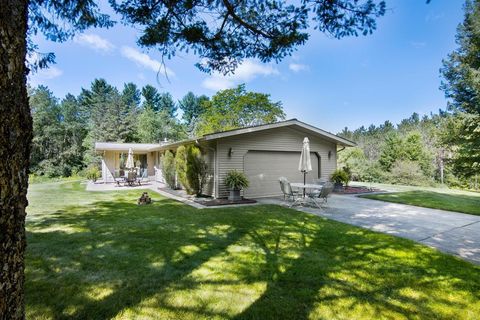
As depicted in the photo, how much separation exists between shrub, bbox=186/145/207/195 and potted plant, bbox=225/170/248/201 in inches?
55.5

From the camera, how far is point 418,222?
6656 millimetres

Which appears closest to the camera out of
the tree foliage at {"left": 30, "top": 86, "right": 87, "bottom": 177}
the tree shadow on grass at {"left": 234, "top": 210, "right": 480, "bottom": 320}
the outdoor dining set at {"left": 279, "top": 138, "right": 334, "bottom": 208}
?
the tree shadow on grass at {"left": 234, "top": 210, "right": 480, "bottom": 320}

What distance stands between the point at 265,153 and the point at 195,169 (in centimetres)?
312

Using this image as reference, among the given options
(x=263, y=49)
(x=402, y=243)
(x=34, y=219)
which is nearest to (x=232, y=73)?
(x=263, y=49)

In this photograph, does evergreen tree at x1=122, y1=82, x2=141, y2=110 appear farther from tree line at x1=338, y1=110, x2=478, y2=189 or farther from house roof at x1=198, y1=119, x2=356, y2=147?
house roof at x1=198, y1=119, x2=356, y2=147

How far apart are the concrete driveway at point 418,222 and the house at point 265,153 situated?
2.98 m

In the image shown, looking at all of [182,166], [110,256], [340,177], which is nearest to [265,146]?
[182,166]

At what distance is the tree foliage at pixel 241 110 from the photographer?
3161cm

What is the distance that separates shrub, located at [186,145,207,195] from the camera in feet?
34.8

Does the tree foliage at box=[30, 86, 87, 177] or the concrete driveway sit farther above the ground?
the tree foliage at box=[30, 86, 87, 177]

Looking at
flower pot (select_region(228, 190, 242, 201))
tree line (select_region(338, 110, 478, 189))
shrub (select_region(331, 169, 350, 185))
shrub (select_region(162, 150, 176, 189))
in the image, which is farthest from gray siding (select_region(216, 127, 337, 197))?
tree line (select_region(338, 110, 478, 189))

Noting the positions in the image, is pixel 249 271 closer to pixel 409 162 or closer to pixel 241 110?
pixel 409 162

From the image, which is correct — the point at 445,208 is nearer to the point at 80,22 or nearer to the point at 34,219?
the point at 80,22

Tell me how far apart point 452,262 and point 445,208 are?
553cm
